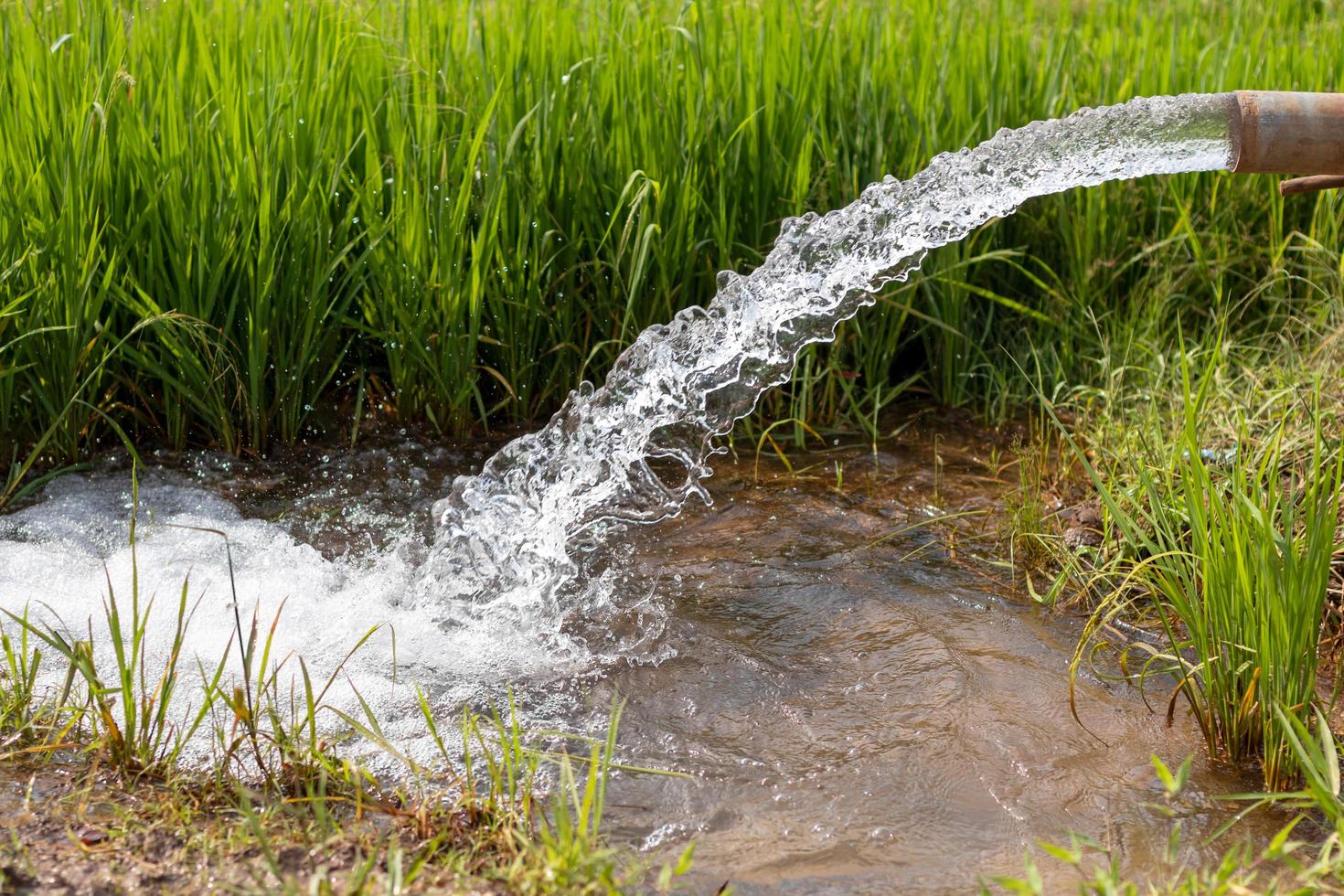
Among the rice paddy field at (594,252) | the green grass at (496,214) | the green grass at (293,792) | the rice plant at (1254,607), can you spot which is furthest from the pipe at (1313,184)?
the green grass at (293,792)

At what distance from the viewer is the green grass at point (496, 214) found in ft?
10.0

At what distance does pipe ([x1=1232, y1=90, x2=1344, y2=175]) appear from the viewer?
216 cm

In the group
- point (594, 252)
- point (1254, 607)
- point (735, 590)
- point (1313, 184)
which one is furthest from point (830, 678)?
point (594, 252)

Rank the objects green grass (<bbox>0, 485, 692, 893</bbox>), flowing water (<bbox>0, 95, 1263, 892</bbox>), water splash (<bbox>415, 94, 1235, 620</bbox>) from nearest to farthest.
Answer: green grass (<bbox>0, 485, 692, 893</bbox>) → flowing water (<bbox>0, 95, 1263, 892</bbox>) → water splash (<bbox>415, 94, 1235, 620</bbox>)

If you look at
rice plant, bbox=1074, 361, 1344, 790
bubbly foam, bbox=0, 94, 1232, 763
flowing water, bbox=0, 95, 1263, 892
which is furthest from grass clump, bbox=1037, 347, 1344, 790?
bubbly foam, bbox=0, 94, 1232, 763

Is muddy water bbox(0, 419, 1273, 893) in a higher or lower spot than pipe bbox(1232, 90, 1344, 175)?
lower

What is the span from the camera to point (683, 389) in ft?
10.0

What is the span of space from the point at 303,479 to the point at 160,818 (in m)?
1.50

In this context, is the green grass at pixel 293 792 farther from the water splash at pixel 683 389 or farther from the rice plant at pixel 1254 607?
the rice plant at pixel 1254 607

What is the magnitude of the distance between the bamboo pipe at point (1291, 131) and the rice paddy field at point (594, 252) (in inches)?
23.5

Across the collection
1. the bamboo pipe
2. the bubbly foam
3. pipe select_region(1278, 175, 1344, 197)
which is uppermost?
the bamboo pipe

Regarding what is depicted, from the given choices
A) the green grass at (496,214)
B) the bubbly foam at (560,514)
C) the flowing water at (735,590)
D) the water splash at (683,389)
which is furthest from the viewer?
the green grass at (496,214)

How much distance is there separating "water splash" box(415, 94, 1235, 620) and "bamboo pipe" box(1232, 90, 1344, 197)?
1.91 feet

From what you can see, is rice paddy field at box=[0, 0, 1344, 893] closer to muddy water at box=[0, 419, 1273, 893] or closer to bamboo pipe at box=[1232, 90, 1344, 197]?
muddy water at box=[0, 419, 1273, 893]
